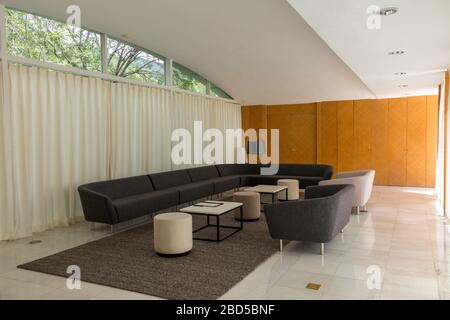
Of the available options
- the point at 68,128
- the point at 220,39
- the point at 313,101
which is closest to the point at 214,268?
the point at 68,128

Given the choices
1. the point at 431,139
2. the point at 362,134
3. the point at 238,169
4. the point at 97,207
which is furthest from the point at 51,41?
the point at 431,139

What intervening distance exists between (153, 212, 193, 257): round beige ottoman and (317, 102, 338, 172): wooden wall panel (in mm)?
7852

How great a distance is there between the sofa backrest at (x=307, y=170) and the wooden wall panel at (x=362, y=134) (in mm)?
2206

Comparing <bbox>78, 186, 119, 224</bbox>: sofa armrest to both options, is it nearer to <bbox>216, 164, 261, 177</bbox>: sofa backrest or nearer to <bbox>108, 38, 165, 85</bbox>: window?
Result: <bbox>108, 38, 165, 85</bbox>: window

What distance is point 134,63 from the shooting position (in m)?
7.74

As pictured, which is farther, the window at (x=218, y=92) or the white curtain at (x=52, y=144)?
the window at (x=218, y=92)

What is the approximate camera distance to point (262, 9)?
6098mm

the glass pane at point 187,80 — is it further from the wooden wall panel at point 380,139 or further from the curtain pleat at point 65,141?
the wooden wall panel at point 380,139

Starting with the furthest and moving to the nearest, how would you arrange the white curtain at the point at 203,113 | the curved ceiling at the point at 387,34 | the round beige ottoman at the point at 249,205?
the white curtain at the point at 203,113
the round beige ottoman at the point at 249,205
the curved ceiling at the point at 387,34

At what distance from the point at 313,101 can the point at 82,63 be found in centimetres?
717

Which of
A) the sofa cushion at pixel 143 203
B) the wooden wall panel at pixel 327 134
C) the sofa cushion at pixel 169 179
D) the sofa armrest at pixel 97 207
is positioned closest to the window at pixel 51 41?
the sofa armrest at pixel 97 207

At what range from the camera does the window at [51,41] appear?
552 centimetres

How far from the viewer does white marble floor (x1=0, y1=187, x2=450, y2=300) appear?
3375 millimetres
